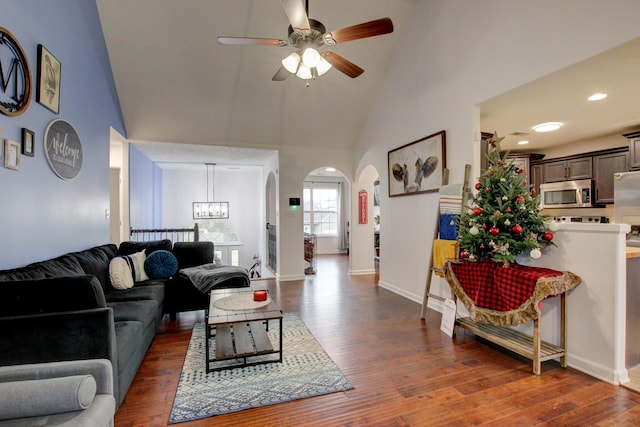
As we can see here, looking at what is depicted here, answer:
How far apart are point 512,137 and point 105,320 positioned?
5590 mm

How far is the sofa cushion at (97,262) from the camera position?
2957 millimetres

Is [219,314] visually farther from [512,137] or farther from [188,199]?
[188,199]

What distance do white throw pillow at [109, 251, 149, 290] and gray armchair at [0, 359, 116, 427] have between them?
6.82 ft

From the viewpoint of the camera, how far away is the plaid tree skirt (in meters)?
2.45

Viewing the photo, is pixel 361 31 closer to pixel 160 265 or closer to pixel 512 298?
pixel 512 298

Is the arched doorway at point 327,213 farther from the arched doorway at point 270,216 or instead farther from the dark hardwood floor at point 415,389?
the dark hardwood floor at point 415,389

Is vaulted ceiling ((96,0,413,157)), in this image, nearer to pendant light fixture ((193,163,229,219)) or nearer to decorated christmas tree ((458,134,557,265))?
decorated christmas tree ((458,134,557,265))

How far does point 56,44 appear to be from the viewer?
2867 millimetres

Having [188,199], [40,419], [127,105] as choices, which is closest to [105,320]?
[40,419]

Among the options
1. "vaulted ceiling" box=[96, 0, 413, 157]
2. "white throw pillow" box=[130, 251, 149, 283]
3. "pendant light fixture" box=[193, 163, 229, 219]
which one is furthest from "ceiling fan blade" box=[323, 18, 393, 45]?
"pendant light fixture" box=[193, 163, 229, 219]

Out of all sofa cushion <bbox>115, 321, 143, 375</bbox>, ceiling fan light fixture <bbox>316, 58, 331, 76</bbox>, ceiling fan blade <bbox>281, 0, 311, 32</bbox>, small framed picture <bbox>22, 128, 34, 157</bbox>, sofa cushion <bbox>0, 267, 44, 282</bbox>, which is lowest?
sofa cushion <bbox>115, 321, 143, 375</bbox>

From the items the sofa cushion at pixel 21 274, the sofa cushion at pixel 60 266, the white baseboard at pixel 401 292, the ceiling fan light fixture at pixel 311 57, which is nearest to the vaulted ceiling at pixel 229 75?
the ceiling fan light fixture at pixel 311 57

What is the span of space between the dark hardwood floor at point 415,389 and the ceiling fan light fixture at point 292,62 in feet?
8.70

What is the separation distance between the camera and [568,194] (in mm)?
5207
